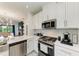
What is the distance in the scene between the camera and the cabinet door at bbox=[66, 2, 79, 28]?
1561 mm

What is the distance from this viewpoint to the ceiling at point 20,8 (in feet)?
4.75

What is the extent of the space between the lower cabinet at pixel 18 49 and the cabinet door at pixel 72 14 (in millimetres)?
1018

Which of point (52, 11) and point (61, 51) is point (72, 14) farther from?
point (61, 51)

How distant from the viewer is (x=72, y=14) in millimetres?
1685

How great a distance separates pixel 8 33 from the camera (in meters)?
1.47

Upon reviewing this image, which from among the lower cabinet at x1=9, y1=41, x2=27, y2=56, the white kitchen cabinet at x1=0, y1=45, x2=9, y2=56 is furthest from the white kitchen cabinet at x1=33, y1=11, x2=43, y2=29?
the white kitchen cabinet at x1=0, y1=45, x2=9, y2=56

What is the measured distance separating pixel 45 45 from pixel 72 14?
32.7 inches

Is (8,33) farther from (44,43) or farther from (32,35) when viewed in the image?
(44,43)

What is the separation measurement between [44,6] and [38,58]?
3.19ft

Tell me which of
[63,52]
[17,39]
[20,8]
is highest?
[20,8]

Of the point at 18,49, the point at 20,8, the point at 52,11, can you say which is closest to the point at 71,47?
the point at 52,11

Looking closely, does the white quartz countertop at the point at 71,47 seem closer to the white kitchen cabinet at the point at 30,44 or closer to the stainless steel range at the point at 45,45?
the stainless steel range at the point at 45,45

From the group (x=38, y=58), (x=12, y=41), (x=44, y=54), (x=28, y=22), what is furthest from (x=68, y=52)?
(x=12, y=41)

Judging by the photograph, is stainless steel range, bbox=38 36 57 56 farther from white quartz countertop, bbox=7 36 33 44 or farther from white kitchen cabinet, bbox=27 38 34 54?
white quartz countertop, bbox=7 36 33 44
